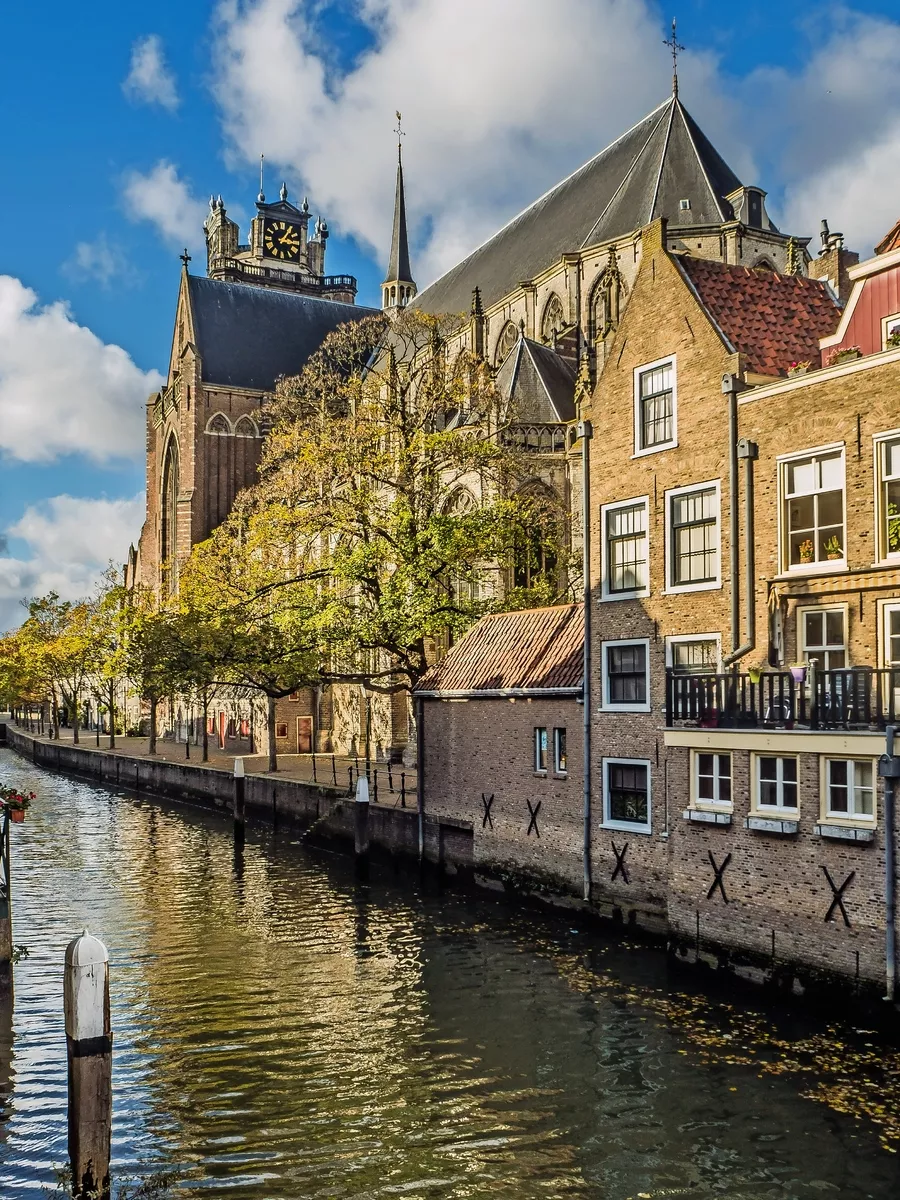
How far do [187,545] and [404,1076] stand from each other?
5594cm

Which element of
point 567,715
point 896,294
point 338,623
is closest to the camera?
point 896,294

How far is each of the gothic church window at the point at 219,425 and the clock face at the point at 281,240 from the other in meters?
35.9

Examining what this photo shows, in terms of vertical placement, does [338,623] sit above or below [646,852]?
above

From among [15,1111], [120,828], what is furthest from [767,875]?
[120,828]

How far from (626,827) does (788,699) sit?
4.66 metres

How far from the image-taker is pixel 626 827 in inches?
751

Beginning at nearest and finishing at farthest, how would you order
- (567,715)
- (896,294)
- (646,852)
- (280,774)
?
(896,294), (646,852), (567,715), (280,774)

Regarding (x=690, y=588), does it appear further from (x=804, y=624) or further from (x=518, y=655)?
(x=518, y=655)

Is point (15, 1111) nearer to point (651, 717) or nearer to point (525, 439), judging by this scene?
point (651, 717)

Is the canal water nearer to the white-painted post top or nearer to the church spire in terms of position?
the white-painted post top

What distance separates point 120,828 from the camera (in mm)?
34719

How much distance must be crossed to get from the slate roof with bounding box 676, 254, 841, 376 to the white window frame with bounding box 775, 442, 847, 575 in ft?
7.05

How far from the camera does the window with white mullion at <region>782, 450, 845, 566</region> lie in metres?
16.2

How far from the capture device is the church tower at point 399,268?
82312 mm
